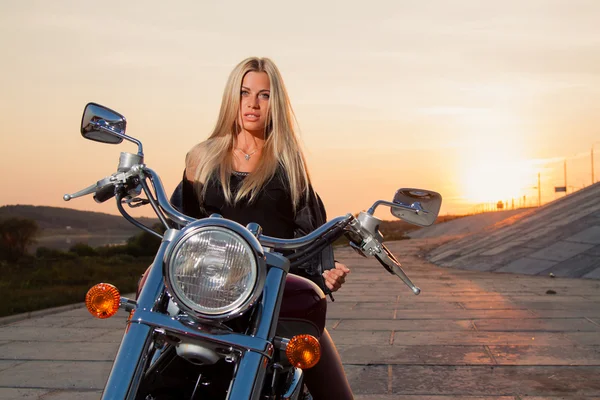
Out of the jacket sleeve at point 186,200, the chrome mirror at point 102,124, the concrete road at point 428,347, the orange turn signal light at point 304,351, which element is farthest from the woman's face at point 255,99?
the concrete road at point 428,347

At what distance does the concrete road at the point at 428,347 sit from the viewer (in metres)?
5.16

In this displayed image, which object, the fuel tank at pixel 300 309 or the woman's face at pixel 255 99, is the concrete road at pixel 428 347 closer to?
the woman's face at pixel 255 99

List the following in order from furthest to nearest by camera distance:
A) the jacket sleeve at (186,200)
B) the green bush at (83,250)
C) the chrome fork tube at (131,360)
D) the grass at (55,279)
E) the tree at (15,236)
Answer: the green bush at (83,250)
the tree at (15,236)
the grass at (55,279)
the jacket sleeve at (186,200)
the chrome fork tube at (131,360)

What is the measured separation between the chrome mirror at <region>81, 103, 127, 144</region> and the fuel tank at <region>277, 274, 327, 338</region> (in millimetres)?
771

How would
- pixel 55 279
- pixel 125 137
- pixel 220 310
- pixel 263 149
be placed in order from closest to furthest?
pixel 220 310, pixel 125 137, pixel 263 149, pixel 55 279

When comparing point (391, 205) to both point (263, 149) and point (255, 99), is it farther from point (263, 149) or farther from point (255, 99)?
point (255, 99)

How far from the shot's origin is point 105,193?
2377 mm

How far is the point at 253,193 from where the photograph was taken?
8.84 ft

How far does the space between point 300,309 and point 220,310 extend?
16.1 inches

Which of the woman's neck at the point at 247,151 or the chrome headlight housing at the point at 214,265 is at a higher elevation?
the woman's neck at the point at 247,151

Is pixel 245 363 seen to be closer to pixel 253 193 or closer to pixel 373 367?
pixel 253 193

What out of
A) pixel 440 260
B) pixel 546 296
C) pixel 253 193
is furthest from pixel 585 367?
pixel 440 260

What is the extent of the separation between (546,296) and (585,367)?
5500mm

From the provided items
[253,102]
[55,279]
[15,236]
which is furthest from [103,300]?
[15,236]
